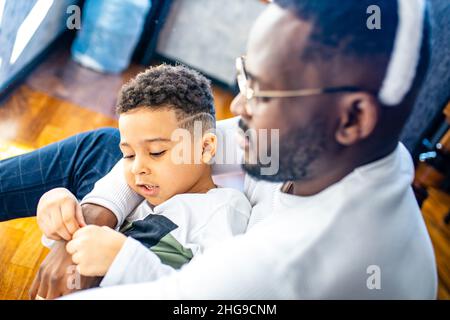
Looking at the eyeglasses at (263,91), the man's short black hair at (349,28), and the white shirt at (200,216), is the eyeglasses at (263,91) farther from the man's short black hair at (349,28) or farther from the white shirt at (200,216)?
the white shirt at (200,216)

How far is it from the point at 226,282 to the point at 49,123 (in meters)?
1.45

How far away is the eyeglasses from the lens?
0.53 metres

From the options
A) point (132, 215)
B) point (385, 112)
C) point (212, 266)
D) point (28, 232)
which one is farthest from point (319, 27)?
point (28, 232)

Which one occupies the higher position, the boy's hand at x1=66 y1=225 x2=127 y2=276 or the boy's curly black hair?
the boy's curly black hair

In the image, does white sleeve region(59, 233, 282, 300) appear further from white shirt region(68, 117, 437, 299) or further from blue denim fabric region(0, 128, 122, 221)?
blue denim fabric region(0, 128, 122, 221)

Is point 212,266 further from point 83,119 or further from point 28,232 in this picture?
point 83,119

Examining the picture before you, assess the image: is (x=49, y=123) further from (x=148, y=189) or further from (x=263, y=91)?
(x=263, y=91)

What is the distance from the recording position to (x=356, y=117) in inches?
21.2

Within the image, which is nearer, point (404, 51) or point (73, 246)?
point (404, 51)

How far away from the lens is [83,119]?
6.06 feet

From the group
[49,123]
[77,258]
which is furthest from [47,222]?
[49,123]

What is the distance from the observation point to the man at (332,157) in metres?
0.51

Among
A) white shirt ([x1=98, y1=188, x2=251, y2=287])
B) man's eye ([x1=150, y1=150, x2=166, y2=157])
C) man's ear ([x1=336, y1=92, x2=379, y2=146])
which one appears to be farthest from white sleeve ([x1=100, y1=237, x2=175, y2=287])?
man's ear ([x1=336, y1=92, x2=379, y2=146])

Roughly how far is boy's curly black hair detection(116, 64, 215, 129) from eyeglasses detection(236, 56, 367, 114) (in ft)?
0.77
